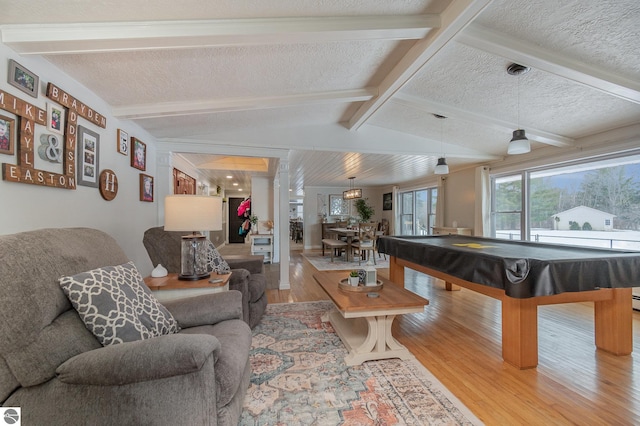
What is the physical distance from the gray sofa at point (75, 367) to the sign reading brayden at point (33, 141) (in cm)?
77

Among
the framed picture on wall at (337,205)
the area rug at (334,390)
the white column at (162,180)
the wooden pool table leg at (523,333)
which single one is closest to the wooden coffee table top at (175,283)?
the area rug at (334,390)

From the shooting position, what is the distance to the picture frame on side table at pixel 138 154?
294 centimetres

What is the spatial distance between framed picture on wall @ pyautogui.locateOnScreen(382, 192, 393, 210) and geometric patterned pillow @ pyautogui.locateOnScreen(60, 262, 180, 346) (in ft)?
27.8

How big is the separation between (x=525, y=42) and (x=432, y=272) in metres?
2.21

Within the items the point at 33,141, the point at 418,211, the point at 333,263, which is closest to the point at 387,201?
the point at 418,211

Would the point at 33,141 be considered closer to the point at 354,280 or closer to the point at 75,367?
the point at 75,367

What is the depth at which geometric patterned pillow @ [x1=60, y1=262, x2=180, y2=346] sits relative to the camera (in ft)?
3.78

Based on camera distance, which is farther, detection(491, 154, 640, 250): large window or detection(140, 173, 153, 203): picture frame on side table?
detection(491, 154, 640, 250): large window

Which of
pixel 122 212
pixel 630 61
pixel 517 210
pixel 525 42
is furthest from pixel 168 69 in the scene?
pixel 517 210

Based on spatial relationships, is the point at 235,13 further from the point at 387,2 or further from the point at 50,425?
the point at 50,425

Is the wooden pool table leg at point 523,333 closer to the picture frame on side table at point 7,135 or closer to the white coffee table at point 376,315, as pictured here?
the white coffee table at point 376,315

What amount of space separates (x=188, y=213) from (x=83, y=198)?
0.85m

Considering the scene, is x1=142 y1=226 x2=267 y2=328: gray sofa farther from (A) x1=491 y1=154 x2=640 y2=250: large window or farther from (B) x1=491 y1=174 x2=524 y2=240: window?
(B) x1=491 y1=174 x2=524 y2=240: window

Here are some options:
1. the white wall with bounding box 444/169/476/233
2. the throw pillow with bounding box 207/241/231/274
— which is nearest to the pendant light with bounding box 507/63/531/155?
the throw pillow with bounding box 207/241/231/274
